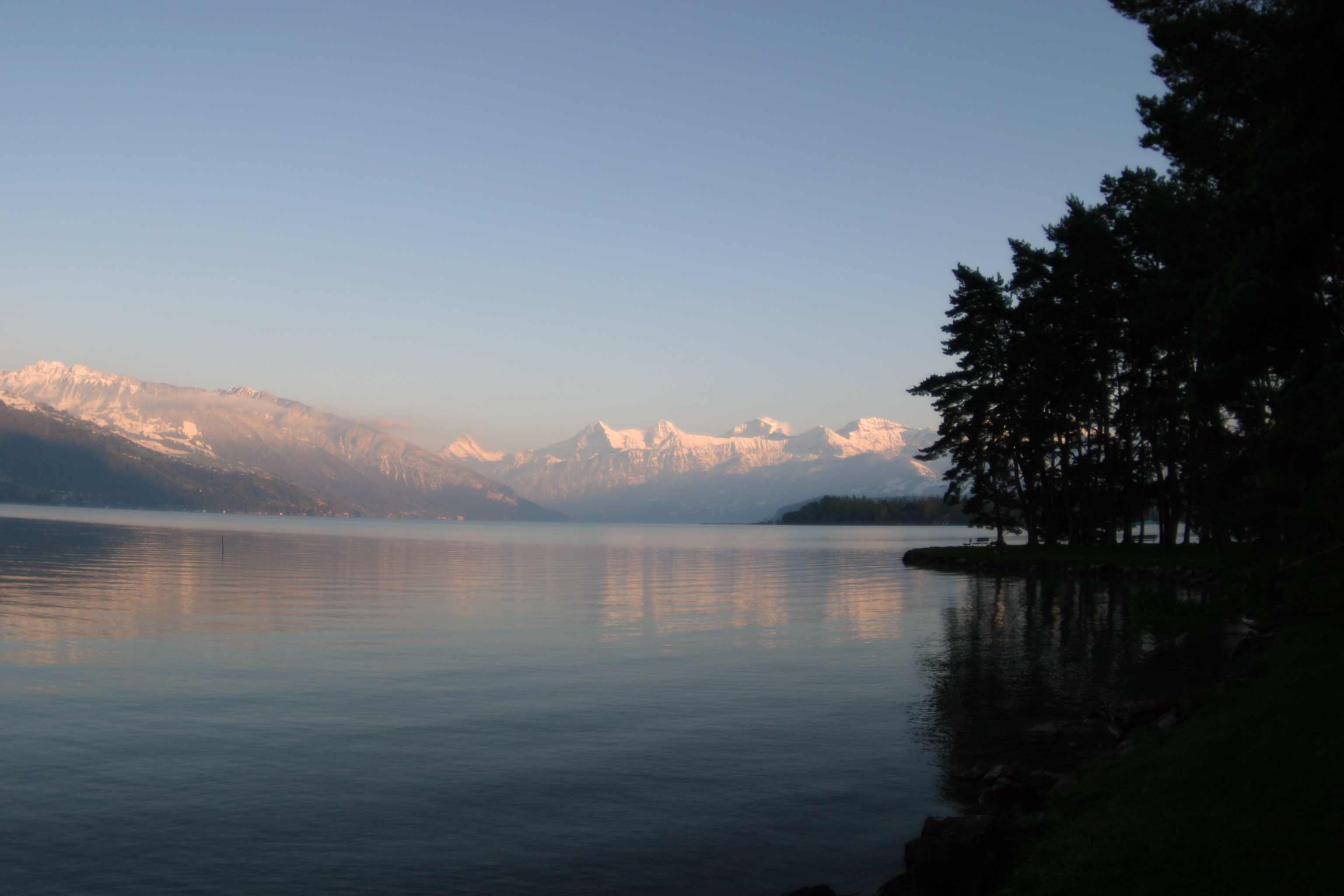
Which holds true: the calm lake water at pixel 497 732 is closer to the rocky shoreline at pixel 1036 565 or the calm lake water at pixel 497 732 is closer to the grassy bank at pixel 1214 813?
the grassy bank at pixel 1214 813

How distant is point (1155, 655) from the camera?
28406 millimetres

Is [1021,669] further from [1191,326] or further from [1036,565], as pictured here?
[1036,565]

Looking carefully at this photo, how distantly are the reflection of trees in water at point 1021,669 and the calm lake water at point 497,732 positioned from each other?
14 centimetres

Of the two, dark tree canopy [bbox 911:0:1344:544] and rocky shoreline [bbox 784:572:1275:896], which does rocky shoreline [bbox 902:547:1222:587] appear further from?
rocky shoreline [bbox 784:572:1275:896]

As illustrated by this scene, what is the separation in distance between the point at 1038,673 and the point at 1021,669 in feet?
2.04

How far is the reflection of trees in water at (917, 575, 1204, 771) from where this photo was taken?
63.1ft

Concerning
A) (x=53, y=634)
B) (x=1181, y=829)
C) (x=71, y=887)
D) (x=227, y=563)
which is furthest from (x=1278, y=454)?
(x=227, y=563)

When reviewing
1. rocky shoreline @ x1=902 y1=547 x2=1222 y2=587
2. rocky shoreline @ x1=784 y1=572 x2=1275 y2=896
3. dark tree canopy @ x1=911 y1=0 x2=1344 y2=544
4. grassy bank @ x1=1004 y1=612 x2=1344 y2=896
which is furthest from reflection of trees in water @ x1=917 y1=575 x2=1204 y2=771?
dark tree canopy @ x1=911 y1=0 x2=1344 y2=544

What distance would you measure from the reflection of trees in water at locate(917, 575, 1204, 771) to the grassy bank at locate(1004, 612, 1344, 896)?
11.6ft

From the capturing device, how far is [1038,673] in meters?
26.0

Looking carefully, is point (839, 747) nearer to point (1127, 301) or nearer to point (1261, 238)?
point (1261, 238)

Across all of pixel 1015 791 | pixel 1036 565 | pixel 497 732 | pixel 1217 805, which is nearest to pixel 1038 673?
pixel 1015 791

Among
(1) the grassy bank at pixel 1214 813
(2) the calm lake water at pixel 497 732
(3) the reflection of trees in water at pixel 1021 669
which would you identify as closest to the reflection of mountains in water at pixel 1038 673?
(3) the reflection of trees in water at pixel 1021 669

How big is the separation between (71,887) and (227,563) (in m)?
65.2
